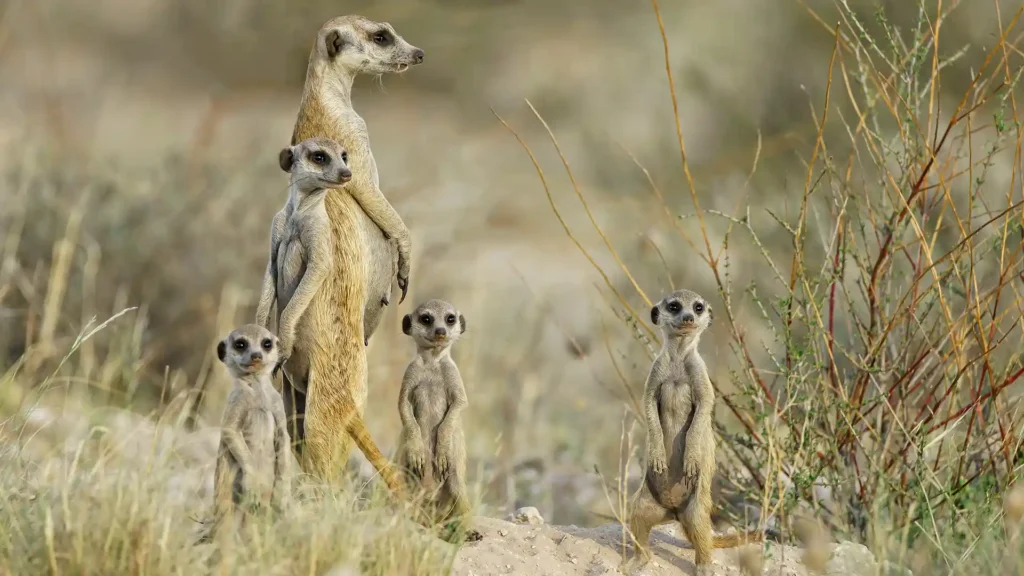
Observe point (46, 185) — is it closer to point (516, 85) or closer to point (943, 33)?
point (943, 33)

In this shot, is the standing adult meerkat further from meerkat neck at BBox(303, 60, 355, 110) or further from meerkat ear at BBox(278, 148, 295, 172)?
meerkat neck at BBox(303, 60, 355, 110)

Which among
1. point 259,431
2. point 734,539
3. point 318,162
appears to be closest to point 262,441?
point 259,431

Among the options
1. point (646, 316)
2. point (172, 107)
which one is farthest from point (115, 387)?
point (172, 107)

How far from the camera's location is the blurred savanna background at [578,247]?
3879mm

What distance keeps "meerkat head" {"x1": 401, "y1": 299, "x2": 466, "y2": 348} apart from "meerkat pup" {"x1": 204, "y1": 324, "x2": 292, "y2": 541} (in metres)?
0.47

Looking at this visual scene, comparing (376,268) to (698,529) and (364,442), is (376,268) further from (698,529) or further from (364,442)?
(698,529)

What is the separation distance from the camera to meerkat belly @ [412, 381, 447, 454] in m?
3.54

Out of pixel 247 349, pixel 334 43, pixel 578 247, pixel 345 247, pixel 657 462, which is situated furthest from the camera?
pixel 578 247

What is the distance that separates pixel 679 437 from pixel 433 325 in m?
0.70

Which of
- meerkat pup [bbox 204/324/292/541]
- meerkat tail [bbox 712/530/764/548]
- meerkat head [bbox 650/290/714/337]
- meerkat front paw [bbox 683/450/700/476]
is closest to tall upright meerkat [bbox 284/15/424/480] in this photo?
meerkat pup [bbox 204/324/292/541]

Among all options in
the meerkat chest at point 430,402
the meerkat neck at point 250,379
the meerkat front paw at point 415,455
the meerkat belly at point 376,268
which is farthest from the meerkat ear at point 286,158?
the meerkat front paw at point 415,455

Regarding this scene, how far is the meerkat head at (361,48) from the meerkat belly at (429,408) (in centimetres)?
90

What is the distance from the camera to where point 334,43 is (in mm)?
3717

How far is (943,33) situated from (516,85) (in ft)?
24.3
